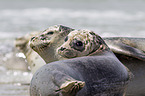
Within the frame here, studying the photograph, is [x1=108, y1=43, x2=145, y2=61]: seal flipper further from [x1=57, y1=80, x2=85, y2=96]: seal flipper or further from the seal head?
[x1=57, y1=80, x2=85, y2=96]: seal flipper

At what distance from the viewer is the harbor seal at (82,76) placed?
5.42 feet

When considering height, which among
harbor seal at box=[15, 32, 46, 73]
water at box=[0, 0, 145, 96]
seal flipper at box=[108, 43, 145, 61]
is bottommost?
water at box=[0, 0, 145, 96]

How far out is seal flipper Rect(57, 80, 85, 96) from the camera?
1570 mm

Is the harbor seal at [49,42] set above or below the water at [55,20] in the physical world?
above

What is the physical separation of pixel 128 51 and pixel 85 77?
1273 millimetres

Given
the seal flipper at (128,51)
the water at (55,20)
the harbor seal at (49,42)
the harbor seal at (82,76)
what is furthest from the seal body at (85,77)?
the water at (55,20)

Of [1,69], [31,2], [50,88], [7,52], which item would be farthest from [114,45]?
[31,2]

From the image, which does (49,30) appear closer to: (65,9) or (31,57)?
(31,57)

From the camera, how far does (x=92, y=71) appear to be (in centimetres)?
191

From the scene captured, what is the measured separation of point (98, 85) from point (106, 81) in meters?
0.09

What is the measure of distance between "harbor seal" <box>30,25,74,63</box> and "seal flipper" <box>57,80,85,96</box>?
999 millimetres

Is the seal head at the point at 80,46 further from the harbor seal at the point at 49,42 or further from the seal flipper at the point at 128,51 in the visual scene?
the seal flipper at the point at 128,51

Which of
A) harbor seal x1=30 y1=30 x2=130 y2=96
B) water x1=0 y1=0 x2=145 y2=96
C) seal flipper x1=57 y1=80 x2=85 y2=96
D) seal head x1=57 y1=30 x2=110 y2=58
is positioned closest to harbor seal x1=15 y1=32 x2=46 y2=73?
water x1=0 y1=0 x2=145 y2=96

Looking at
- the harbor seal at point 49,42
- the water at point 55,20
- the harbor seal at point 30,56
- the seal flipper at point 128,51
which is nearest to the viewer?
the harbor seal at point 49,42
